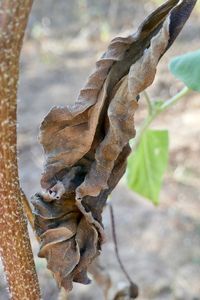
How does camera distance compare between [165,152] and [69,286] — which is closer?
[69,286]

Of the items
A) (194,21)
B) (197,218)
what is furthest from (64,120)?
(194,21)

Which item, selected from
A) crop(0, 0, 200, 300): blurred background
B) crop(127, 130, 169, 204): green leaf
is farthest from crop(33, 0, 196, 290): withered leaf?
crop(127, 130, 169, 204): green leaf

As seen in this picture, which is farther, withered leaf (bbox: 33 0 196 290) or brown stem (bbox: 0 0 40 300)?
withered leaf (bbox: 33 0 196 290)

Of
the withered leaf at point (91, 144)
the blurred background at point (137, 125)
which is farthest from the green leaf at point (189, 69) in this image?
the blurred background at point (137, 125)

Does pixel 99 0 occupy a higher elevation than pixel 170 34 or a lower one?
lower

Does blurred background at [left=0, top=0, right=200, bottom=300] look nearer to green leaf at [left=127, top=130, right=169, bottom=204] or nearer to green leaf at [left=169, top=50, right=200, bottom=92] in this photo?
green leaf at [left=127, top=130, right=169, bottom=204]

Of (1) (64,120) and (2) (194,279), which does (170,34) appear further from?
(2) (194,279)
